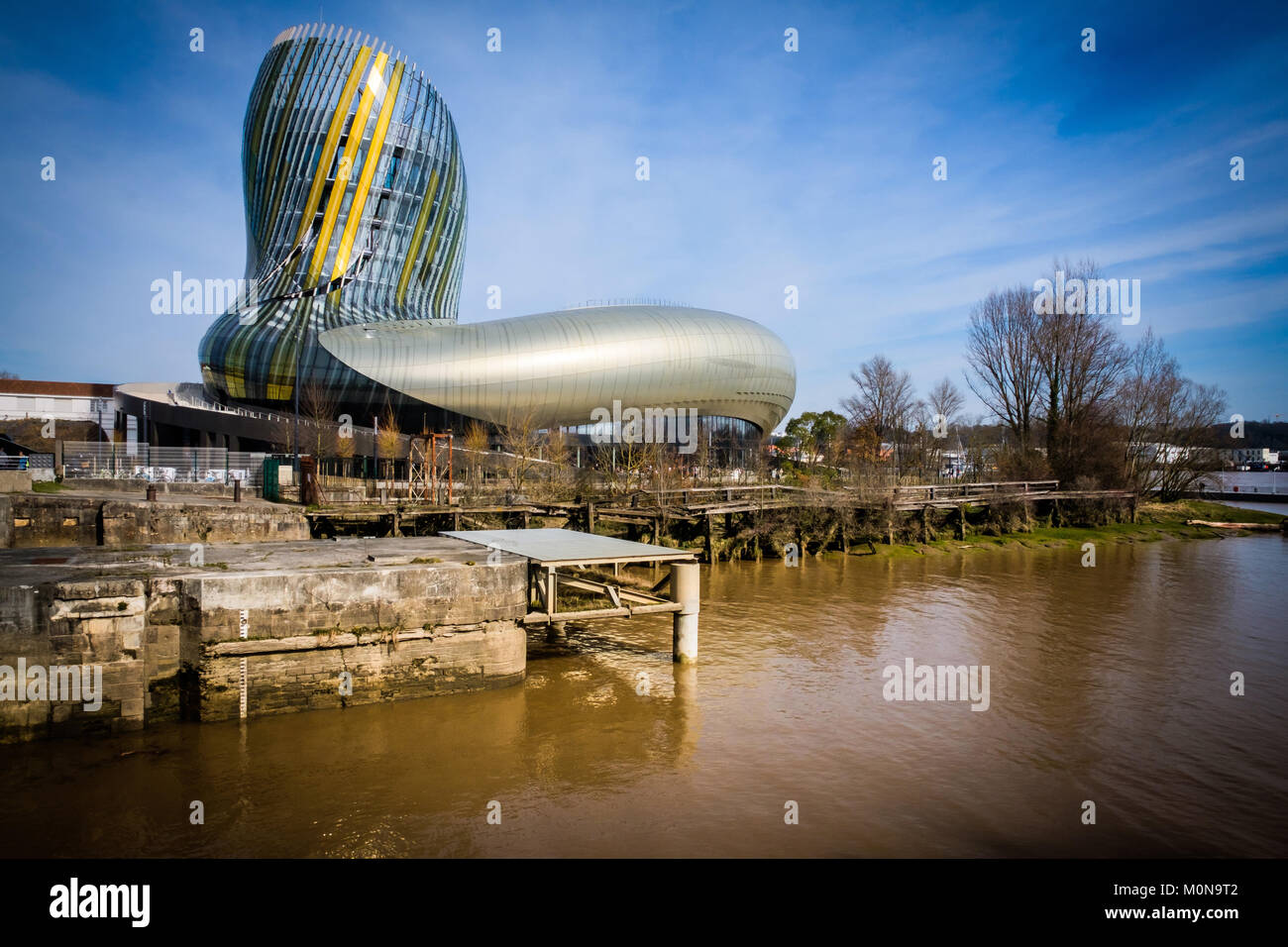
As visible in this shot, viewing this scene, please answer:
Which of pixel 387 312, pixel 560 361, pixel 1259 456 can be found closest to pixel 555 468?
pixel 560 361

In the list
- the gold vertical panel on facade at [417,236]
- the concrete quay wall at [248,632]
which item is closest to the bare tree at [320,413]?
the gold vertical panel on facade at [417,236]

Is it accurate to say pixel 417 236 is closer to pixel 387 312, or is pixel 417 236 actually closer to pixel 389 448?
pixel 387 312

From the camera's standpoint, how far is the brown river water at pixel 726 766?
20.5ft

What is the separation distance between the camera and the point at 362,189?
163ft

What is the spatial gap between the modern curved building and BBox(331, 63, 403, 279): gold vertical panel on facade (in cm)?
8

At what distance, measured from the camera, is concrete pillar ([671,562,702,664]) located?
10.9 m

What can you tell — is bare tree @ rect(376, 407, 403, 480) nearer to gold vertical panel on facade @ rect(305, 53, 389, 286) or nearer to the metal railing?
the metal railing

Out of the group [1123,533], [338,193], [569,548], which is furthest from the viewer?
[338,193]

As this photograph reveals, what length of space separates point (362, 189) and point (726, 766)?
5121cm

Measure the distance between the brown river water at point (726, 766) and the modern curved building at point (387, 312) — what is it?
108 feet
